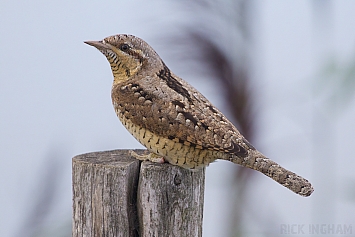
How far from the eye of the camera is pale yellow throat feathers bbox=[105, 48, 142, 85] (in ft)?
6.67

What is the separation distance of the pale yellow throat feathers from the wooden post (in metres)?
0.51

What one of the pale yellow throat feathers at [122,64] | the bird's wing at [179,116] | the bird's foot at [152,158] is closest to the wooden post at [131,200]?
the bird's foot at [152,158]

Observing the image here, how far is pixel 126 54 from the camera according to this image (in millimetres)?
2027

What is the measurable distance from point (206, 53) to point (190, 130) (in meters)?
0.65

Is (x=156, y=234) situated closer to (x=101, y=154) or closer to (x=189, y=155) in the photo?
(x=189, y=155)

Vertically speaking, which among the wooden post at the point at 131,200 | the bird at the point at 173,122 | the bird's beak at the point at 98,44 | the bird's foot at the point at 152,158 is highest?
the bird's beak at the point at 98,44

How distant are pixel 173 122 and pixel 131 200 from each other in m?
0.39

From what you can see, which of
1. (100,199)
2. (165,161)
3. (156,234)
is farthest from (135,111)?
(156,234)

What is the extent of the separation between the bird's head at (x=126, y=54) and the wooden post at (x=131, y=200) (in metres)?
0.52

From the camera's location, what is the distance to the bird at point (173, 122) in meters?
1.79

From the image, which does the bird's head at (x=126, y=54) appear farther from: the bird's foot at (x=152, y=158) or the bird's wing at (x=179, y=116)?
the bird's foot at (x=152, y=158)

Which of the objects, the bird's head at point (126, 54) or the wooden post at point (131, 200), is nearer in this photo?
the wooden post at point (131, 200)

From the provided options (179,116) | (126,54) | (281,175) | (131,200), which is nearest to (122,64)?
(126,54)

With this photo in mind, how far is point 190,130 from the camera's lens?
70.1 inches
